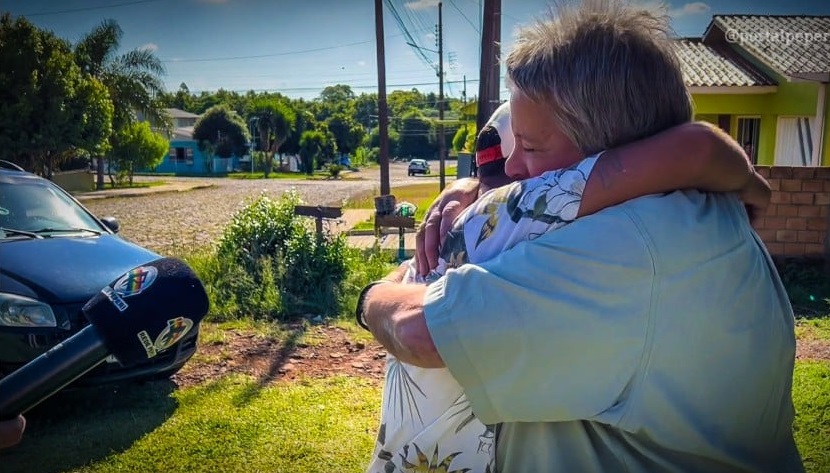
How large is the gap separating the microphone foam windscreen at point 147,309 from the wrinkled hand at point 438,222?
51cm

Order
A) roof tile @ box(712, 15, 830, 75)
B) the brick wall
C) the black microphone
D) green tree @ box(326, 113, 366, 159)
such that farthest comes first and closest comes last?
green tree @ box(326, 113, 366, 159)
roof tile @ box(712, 15, 830, 75)
the brick wall
the black microphone

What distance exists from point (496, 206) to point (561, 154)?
0.58 ft

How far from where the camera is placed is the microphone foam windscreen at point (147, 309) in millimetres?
1185

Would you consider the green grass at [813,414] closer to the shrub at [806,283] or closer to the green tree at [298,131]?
the shrub at [806,283]

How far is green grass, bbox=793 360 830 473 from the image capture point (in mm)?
4078

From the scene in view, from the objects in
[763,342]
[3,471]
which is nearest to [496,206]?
[763,342]

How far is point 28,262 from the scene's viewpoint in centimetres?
496

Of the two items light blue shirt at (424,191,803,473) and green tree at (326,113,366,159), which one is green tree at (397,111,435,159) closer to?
green tree at (326,113,366,159)

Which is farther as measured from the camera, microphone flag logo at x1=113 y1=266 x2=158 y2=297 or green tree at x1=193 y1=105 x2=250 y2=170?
green tree at x1=193 y1=105 x2=250 y2=170

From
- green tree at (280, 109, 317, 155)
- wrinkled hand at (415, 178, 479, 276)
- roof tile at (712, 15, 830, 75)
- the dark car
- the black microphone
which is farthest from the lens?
green tree at (280, 109, 317, 155)

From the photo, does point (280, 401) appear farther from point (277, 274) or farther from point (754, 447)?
point (754, 447)

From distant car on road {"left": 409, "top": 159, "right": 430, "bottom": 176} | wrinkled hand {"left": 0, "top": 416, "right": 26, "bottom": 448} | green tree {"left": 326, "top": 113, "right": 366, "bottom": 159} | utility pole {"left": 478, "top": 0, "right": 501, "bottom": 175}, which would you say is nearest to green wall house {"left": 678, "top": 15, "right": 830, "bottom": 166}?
utility pole {"left": 478, "top": 0, "right": 501, "bottom": 175}

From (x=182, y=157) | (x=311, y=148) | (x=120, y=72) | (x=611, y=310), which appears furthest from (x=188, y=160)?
(x=611, y=310)

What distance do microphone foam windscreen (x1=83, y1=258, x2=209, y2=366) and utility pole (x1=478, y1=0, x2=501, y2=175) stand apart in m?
7.39
